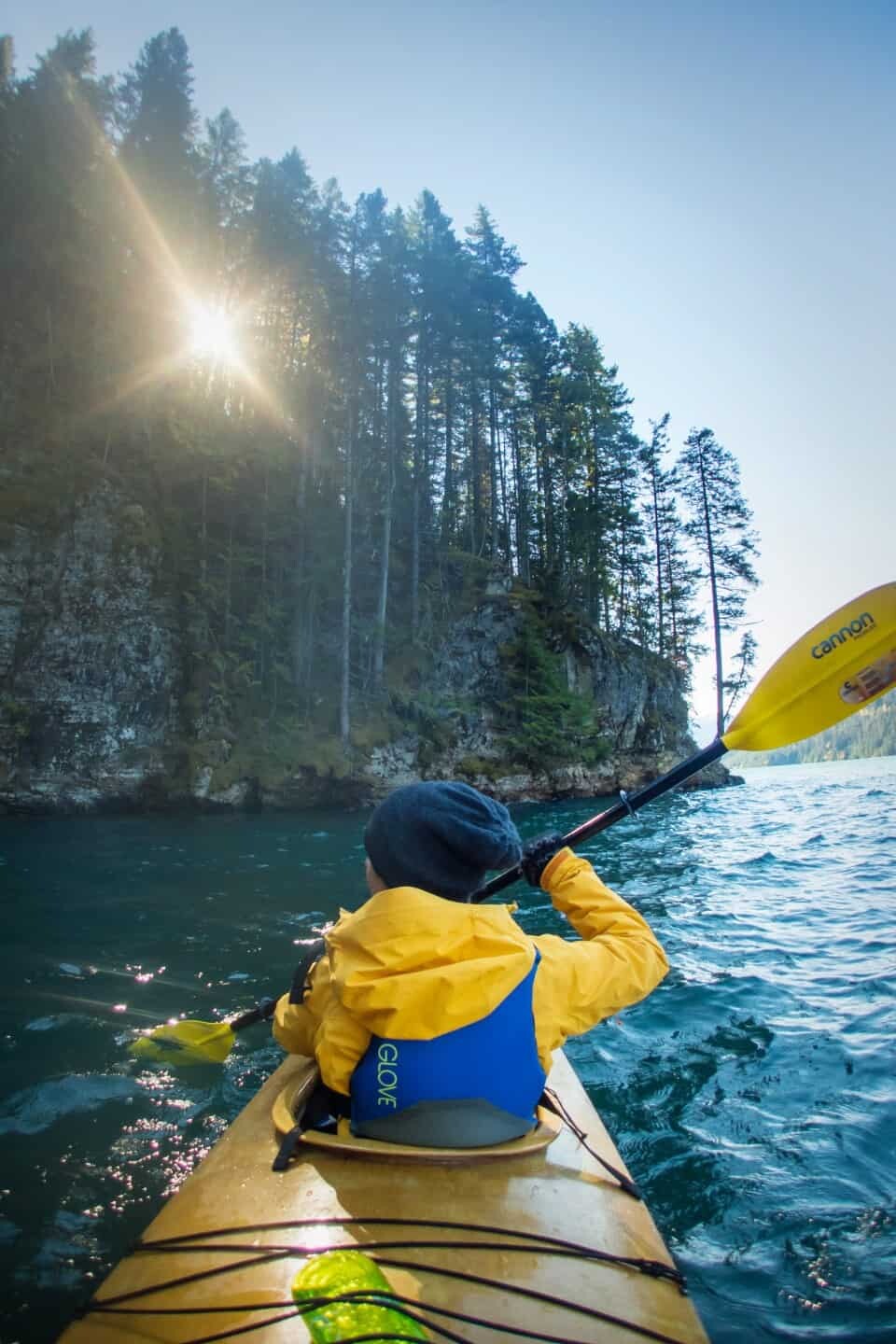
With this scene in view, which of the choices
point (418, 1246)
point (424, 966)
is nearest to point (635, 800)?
point (424, 966)

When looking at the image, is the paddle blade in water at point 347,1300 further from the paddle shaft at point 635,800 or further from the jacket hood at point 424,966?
the paddle shaft at point 635,800

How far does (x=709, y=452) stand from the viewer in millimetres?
30000

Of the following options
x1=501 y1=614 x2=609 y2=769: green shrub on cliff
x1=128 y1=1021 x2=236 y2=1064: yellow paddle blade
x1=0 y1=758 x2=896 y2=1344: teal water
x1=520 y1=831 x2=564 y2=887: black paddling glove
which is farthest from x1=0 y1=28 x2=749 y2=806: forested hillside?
x1=520 y1=831 x2=564 y2=887: black paddling glove

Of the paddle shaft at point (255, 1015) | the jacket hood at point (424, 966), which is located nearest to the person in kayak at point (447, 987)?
the jacket hood at point (424, 966)

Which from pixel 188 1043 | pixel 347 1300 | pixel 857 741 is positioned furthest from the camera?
pixel 857 741

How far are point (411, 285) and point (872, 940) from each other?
27323 mm

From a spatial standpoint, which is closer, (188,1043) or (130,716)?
(188,1043)

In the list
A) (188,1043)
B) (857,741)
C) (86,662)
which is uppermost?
(857,741)

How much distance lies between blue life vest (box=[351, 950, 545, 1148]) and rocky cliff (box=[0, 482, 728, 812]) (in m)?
16.8

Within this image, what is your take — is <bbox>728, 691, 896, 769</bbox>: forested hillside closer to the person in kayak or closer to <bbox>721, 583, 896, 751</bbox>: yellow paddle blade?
<bbox>721, 583, 896, 751</bbox>: yellow paddle blade

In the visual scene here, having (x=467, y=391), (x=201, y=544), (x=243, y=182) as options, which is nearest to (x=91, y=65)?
(x=243, y=182)

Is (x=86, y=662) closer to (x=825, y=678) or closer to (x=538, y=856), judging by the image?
(x=538, y=856)

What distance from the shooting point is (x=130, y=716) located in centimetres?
1755

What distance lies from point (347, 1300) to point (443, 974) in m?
0.71
